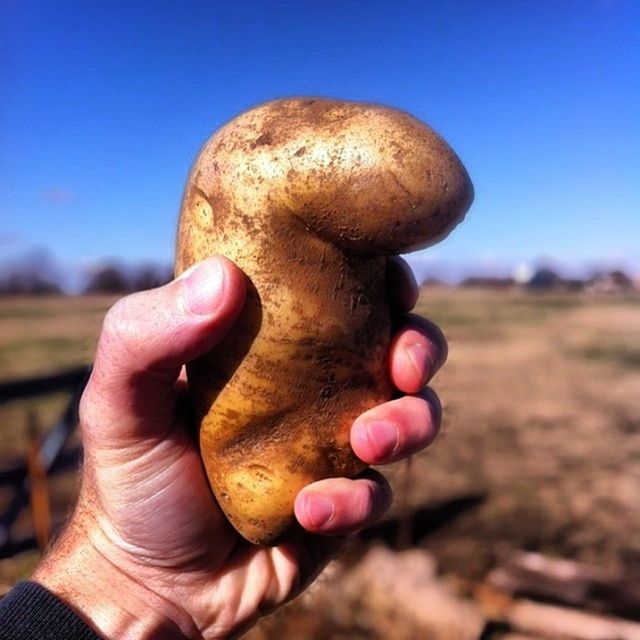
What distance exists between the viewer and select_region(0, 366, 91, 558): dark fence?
15.1 ft

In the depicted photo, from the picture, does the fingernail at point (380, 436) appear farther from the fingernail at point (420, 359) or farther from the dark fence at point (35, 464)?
the dark fence at point (35, 464)

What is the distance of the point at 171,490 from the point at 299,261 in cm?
77

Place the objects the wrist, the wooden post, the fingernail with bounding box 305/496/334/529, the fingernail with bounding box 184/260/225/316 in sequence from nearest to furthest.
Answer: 1. the fingernail with bounding box 184/260/225/316
2. the fingernail with bounding box 305/496/334/529
3. the wrist
4. the wooden post

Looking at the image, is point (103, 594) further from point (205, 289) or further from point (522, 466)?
point (522, 466)

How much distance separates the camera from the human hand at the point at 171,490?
5.84ft

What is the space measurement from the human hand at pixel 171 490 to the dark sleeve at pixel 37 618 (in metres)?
0.06

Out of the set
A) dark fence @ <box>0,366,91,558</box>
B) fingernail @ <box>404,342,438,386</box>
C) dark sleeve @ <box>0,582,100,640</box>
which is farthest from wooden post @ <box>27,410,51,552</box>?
fingernail @ <box>404,342,438,386</box>

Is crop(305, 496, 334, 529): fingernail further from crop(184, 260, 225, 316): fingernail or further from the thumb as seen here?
crop(184, 260, 225, 316): fingernail

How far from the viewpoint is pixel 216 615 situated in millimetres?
2227

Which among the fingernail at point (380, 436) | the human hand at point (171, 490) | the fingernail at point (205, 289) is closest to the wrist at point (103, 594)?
the human hand at point (171, 490)

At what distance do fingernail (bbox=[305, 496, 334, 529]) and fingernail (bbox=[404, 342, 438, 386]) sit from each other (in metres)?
0.47

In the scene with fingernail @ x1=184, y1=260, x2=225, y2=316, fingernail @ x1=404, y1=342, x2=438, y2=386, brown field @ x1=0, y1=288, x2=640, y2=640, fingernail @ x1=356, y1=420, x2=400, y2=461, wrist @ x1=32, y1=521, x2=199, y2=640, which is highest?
fingernail @ x1=184, y1=260, x2=225, y2=316

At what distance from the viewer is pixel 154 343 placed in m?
1.75

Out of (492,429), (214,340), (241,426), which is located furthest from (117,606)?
(492,429)
